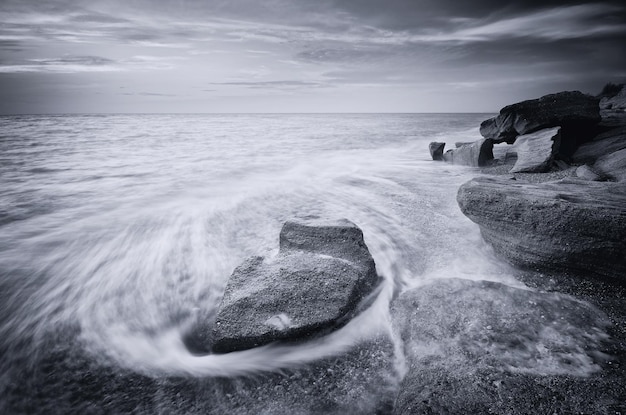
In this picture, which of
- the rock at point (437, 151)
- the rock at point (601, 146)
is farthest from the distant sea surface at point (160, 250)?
the rock at point (601, 146)

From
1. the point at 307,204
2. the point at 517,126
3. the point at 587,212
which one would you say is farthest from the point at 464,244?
the point at 517,126

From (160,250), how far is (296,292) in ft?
8.94

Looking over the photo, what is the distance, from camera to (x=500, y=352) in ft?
6.64

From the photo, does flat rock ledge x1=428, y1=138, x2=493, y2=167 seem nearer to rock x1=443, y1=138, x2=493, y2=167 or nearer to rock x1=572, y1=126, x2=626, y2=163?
rock x1=443, y1=138, x2=493, y2=167

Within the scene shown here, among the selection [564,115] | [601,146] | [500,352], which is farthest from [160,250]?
[601,146]

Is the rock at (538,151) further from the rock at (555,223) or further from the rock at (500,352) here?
the rock at (500,352)

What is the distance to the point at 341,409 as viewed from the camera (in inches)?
72.5

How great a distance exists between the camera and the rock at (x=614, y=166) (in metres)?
5.09

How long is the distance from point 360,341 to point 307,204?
4062mm

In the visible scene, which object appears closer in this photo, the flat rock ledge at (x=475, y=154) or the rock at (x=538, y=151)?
the rock at (x=538, y=151)

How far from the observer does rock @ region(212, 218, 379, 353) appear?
Result: 234cm

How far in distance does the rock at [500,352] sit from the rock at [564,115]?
6960 millimetres

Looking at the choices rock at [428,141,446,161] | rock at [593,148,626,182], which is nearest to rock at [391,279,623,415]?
rock at [593,148,626,182]

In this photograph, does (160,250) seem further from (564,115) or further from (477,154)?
(564,115)
